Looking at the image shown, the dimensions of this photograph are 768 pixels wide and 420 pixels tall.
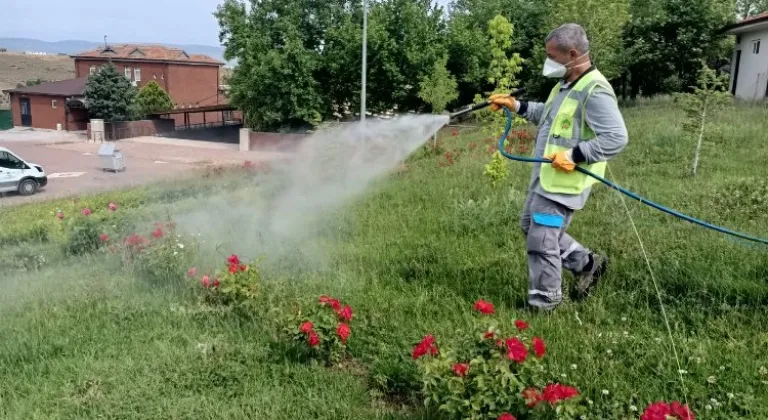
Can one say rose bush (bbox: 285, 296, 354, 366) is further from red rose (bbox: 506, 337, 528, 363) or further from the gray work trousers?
the gray work trousers

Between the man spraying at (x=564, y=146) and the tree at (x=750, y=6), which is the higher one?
the tree at (x=750, y=6)

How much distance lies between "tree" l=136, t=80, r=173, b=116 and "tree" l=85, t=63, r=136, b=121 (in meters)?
2.51

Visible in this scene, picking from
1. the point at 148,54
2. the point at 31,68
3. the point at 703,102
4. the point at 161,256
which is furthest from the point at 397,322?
the point at 31,68

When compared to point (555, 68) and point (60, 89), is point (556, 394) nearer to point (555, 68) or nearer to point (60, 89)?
point (555, 68)

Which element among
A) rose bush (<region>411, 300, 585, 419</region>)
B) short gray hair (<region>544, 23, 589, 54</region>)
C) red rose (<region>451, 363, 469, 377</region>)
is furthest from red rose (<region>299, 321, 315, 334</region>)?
short gray hair (<region>544, 23, 589, 54</region>)

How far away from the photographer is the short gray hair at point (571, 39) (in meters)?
3.73

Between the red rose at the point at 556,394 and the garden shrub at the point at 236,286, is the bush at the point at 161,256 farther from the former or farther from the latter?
the red rose at the point at 556,394

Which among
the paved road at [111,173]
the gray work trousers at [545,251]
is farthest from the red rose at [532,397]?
the paved road at [111,173]

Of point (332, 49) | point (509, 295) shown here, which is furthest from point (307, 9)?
point (509, 295)

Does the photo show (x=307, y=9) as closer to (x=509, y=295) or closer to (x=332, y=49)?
(x=332, y=49)

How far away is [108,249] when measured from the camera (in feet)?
19.1

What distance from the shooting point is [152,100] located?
41.8 m

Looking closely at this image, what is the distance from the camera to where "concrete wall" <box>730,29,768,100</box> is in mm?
20812

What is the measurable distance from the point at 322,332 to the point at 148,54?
5314 cm
